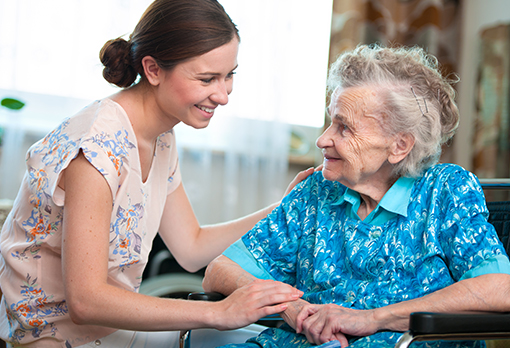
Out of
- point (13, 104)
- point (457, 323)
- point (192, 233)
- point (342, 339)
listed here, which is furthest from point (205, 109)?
point (13, 104)

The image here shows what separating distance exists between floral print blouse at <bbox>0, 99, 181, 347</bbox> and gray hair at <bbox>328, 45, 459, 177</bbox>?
672 mm

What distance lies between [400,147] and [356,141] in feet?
0.41

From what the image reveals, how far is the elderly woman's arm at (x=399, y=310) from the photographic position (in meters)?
1.06

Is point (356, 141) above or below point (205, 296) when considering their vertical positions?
above

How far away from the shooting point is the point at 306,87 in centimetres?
302

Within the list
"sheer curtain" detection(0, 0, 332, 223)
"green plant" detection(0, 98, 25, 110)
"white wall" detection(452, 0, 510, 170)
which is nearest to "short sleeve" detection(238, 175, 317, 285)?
"sheer curtain" detection(0, 0, 332, 223)

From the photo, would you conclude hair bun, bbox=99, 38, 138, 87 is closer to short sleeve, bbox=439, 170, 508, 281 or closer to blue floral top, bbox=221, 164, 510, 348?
blue floral top, bbox=221, 164, 510, 348

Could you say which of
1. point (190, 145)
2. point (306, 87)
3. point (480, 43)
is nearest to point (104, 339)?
point (190, 145)

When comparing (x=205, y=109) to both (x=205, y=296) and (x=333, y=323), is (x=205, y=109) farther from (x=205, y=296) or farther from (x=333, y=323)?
(x=333, y=323)

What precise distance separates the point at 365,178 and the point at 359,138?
0.12 metres

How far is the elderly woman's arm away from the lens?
106cm

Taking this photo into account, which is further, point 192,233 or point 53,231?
point 192,233

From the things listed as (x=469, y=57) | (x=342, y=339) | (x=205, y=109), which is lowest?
(x=342, y=339)

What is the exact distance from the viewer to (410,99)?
1.29 meters
